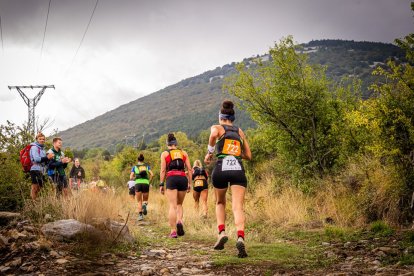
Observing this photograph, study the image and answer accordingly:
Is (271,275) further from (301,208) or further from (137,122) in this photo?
(137,122)

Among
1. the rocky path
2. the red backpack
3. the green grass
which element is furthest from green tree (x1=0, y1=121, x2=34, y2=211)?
the green grass

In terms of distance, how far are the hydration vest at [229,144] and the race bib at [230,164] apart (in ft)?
0.25

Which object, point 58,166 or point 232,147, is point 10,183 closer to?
point 58,166

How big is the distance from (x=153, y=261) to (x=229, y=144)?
2277 mm

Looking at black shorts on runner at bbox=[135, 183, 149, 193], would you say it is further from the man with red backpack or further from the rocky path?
the rocky path

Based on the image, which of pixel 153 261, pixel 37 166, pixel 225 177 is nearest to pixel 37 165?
pixel 37 166

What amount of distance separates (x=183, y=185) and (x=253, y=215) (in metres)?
3.19

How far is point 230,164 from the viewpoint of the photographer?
258 inches

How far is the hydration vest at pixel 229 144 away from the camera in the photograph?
21.6 ft

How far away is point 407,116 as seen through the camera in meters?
7.96

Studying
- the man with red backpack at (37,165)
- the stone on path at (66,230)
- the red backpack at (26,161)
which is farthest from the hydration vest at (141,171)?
the stone on path at (66,230)

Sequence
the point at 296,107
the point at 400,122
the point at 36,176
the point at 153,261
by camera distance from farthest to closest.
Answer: the point at 296,107, the point at 36,176, the point at 400,122, the point at 153,261

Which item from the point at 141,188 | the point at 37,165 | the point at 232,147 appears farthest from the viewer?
the point at 141,188

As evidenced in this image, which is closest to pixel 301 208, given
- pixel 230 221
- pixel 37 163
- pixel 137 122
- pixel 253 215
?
pixel 253 215
